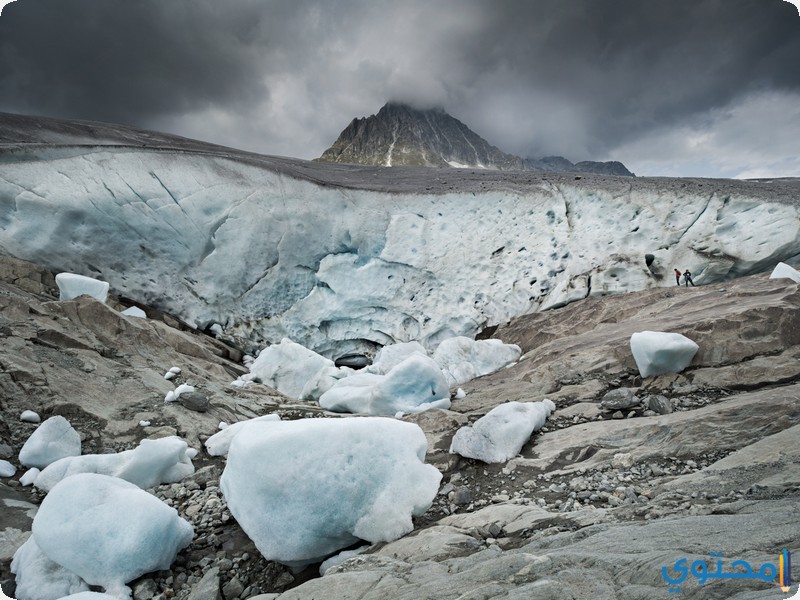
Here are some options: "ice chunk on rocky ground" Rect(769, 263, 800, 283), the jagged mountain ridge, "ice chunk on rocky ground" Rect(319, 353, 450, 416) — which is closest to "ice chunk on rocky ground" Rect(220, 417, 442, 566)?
"ice chunk on rocky ground" Rect(319, 353, 450, 416)

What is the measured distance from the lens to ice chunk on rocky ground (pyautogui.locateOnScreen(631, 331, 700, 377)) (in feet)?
19.2

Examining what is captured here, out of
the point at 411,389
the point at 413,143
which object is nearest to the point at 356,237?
the point at 411,389

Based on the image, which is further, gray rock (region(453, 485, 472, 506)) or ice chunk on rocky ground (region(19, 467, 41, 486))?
ice chunk on rocky ground (region(19, 467, 41, 486))

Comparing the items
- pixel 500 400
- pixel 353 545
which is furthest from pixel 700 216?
pixel 353 545

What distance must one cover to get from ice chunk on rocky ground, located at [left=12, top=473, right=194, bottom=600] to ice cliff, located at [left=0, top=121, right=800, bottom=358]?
10.2 m

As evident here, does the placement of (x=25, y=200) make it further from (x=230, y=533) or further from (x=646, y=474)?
(x=646, y=474)

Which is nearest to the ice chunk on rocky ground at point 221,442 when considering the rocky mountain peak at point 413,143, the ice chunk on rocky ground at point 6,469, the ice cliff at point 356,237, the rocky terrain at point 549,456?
the rocky terrain at point 549,456

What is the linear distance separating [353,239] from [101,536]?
1206 centimetres

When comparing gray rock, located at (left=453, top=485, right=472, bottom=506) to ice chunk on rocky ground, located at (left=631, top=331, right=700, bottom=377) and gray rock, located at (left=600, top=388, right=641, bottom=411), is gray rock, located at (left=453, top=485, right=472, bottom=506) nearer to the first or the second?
gray rock, located at (left=600, top=388, right=641, bottom=411)

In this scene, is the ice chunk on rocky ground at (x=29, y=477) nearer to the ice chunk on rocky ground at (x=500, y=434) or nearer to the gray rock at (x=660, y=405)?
the ice chunk on rocky ground at (x=500, y=434)

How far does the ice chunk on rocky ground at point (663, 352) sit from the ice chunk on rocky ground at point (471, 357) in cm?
440

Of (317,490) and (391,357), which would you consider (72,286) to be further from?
(317,490)

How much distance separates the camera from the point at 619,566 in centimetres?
233

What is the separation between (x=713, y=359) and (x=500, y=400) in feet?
9.79
